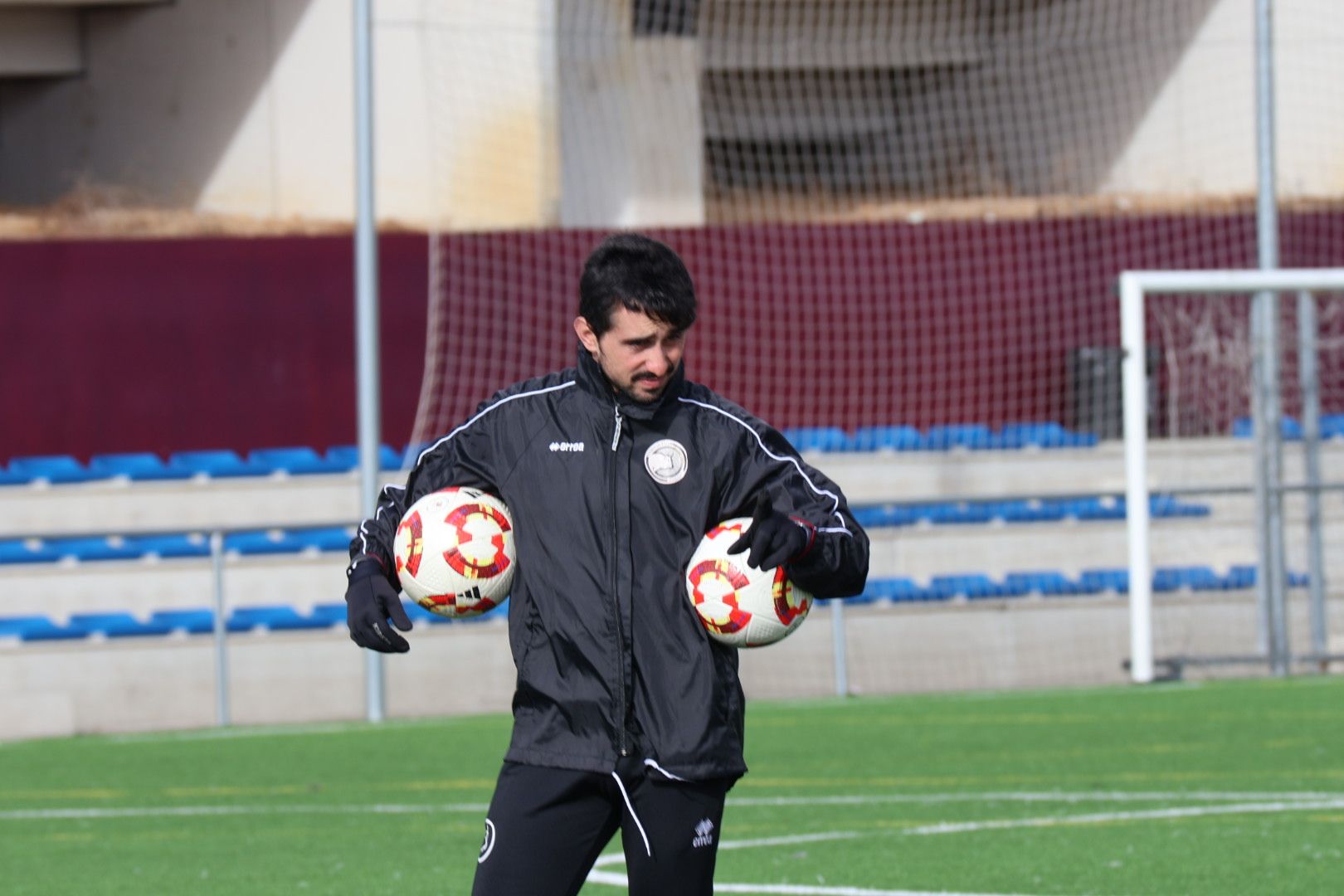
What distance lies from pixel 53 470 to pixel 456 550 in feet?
46.2

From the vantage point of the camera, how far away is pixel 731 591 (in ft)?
12.0

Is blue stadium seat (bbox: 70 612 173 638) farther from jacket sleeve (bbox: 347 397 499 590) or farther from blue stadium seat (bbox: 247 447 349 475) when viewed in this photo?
jacket sleeve (bbox: 347 397 499 590)

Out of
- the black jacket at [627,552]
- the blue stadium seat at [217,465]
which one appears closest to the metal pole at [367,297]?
the blue stadium seat at [217,465]

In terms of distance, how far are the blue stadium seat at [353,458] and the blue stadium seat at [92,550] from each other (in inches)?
78.3

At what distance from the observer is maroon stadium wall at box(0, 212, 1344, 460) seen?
717 inches

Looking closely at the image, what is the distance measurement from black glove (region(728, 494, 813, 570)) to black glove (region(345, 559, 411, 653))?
0.65m

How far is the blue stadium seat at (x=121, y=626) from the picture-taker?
48.5 feet

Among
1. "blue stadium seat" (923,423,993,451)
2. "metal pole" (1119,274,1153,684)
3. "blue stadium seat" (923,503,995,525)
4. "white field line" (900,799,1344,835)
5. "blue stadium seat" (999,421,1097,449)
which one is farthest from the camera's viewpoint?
"blue stadium seat" (923,423,993,451)

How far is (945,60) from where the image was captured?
20328 millimetres

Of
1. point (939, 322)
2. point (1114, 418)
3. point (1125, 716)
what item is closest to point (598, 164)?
point (939, 322)

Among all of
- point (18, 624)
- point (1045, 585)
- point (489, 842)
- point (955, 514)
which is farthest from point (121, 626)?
point (489, 842)

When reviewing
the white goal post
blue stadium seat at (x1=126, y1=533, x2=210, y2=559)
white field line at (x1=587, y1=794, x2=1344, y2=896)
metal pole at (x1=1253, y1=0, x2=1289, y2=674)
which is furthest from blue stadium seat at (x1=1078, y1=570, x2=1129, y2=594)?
white field line at (x1=587, y1=794, x2=1344, y2=896)

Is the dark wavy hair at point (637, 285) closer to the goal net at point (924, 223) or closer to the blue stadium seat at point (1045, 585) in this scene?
the goal net at point (924, 223)

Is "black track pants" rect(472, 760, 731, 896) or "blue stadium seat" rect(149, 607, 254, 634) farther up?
"black track pants" rect(472, 760, 731, 896)
